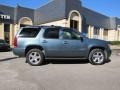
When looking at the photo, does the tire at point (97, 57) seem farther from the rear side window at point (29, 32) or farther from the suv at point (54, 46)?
the rear side window at point (29, 32)

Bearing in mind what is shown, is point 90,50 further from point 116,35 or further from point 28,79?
point 116,35

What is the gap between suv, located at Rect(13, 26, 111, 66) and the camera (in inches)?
455

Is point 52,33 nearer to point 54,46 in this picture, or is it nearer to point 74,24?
point 54,46

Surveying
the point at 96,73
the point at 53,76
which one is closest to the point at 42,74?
the point at 53,76

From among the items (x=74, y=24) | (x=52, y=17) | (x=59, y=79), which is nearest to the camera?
(x=59, y=79)

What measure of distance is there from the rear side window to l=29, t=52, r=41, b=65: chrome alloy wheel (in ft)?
3.00

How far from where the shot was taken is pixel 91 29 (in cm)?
3991

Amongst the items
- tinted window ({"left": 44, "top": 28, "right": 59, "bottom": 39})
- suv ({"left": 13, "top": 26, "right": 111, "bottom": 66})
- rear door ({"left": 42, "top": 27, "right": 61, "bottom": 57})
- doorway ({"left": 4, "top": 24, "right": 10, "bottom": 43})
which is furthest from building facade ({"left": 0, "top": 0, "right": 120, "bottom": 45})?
rear door ({"left": 42, "top": 27, "right": 61, "bottom": 57})

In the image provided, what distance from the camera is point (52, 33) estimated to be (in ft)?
38.9

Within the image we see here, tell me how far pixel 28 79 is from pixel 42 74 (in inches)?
38.2

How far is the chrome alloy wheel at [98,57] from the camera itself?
1174cm

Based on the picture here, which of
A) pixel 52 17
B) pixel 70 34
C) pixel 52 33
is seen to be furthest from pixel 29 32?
pixel 52 17

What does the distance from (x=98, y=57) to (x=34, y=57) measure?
10.1ft

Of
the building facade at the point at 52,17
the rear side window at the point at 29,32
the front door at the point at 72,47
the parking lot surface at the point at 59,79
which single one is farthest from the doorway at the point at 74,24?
the parking lot surface at the point at 59,79
